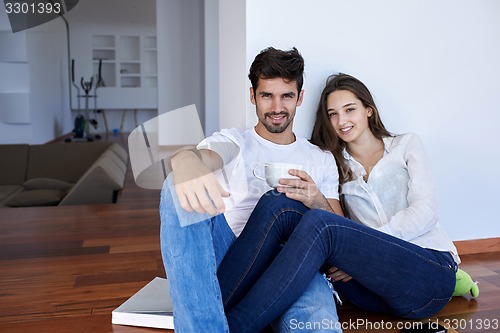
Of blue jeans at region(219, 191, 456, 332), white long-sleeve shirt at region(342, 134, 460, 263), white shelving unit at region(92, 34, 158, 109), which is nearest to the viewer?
blue jeans at region(219, 191, 456, 332)

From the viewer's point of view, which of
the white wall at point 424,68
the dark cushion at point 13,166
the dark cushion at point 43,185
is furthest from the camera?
the dark cushion at point 13,166

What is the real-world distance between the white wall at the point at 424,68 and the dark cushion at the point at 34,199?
1984mm

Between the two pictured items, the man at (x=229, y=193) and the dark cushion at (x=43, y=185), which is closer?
the man at (x=229, y=193)

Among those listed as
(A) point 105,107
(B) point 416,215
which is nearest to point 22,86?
(A) point 105,107

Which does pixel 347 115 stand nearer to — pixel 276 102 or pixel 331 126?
pixel 331 126

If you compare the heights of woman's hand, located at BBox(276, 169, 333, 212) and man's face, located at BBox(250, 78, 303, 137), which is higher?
man's face, located at BBox(250, 78, 303, 137)

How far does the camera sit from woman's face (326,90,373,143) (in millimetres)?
1955

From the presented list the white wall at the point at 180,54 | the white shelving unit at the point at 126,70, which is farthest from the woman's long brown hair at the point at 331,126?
the white shelving unit at the point at 126,70

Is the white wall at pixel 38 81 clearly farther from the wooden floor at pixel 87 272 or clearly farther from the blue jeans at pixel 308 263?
the blue jeans at pixel 308 263

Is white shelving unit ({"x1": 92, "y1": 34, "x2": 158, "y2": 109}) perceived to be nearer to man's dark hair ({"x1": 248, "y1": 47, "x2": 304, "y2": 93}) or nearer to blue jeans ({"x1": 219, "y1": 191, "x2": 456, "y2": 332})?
man's dark hair ({"x1": 248, "y1": 47, "x2": 304, "y2": 93})

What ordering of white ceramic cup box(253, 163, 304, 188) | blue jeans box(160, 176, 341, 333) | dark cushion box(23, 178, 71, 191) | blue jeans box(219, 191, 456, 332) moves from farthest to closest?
1. dark cushion box(23, 178, 71, 191)
2. white ceramic cup box(253, 163, 304, 188)
3. blue jeans box(219, 191, 456, 332)
4. blue jeans box(160, 176, 341, 333)

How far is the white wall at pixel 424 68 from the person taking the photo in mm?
2172

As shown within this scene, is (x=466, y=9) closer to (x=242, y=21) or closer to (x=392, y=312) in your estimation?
(x=242, y=21)

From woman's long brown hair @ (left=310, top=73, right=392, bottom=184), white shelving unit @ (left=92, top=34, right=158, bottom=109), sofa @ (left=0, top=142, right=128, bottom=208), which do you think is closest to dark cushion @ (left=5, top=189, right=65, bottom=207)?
sofa @ (left=0, top=142, right=128, bottom=208)
